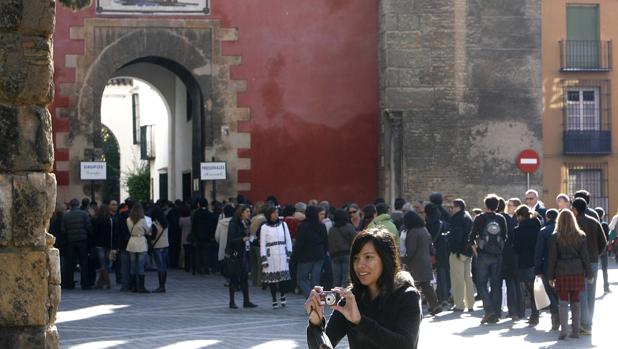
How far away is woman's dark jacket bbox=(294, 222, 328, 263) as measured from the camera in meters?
17.4

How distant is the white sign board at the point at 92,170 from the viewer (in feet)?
77.9

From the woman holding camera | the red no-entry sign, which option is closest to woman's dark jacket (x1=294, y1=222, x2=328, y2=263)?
the red no-entry sign

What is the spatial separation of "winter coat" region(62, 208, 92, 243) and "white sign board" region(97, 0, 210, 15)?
16.0 ft

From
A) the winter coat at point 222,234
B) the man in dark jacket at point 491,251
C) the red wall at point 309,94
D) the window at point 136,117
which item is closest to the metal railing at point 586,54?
the red wall at point 309,94

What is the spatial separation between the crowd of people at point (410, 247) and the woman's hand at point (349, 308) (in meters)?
5.93

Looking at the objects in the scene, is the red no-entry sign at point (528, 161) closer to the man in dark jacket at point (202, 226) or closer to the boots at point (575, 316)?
the man in dark jacket at point (202, 226)

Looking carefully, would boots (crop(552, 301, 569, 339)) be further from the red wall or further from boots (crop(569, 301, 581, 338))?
the red wall

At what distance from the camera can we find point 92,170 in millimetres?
23781

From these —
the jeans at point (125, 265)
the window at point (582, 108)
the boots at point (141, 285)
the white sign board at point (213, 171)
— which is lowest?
the boots at point (141, 285)

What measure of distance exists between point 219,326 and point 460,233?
3.78m

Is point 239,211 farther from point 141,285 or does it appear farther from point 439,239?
point 141,285

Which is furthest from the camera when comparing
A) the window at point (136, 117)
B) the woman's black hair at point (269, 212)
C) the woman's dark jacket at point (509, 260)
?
A: the window at point (136, 117)

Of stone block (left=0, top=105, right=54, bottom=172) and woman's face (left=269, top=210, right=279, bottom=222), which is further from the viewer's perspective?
woman's face (left=269, top=210, right=279, bottom=222)

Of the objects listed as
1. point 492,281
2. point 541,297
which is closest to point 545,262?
point 541,297
